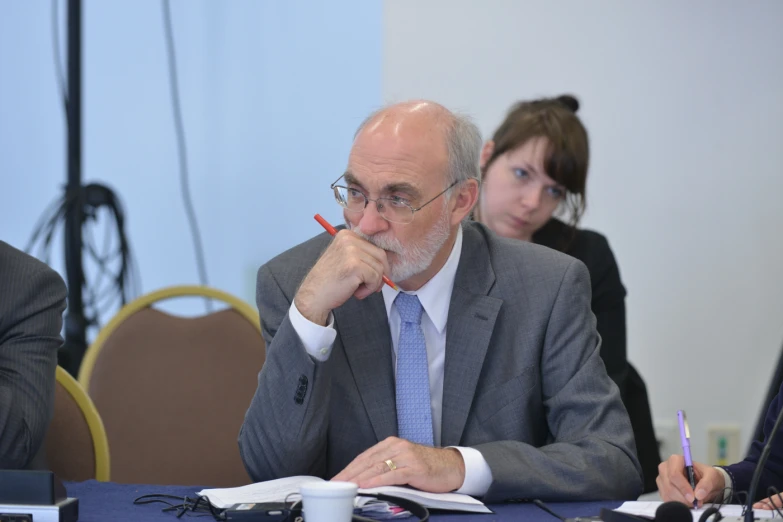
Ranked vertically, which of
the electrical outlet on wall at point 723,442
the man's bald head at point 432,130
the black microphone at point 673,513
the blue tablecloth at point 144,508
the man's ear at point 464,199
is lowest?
the electrical outlet on wall at point 723,442

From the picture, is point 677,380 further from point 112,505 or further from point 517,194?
point 112,505

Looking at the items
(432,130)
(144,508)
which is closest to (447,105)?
(432,130)

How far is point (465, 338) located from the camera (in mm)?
1855

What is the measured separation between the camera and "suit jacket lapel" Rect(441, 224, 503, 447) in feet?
5.96

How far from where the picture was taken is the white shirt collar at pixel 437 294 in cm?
191

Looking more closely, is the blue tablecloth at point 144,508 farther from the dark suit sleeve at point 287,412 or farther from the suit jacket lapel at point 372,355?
the suit jacket lapel at point 372,355

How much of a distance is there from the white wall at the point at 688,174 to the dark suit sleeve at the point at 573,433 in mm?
1486

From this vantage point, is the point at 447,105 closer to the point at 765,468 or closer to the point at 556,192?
the point at 556,192

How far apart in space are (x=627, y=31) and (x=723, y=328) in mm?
1116

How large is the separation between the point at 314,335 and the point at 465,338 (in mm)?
335

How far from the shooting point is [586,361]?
5.98ft

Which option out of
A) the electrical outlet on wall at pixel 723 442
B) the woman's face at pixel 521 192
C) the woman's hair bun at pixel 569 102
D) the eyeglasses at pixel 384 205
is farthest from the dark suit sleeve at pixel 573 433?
the electrical outlet on wall at pixel 723 442

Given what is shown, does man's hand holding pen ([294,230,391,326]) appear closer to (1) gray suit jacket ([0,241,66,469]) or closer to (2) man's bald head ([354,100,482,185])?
(2) man's bald head ([354,100,482,185])

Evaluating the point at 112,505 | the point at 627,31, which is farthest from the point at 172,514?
the point at 627,31
